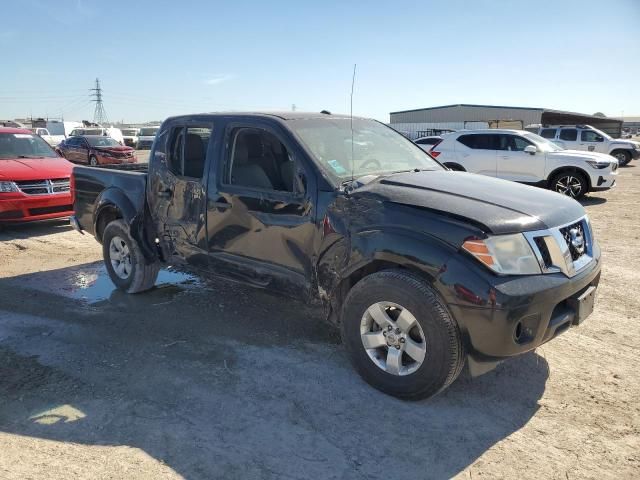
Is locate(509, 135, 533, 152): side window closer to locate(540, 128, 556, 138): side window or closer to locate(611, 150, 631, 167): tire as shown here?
locate(540, 128, 556, 138): side window

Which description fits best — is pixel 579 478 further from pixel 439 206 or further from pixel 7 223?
pixel 7 223

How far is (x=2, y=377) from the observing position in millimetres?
3732

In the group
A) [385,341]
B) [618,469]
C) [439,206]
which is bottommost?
[618,469]

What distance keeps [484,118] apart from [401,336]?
180ft

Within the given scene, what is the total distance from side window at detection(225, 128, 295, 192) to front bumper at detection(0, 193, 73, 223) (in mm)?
5703

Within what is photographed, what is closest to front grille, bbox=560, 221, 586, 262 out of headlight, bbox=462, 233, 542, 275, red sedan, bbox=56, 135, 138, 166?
headlight, bbox=462, 233, 542, 275

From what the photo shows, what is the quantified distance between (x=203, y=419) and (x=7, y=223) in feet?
23.0

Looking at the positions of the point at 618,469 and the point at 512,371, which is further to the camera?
the point at 512,371

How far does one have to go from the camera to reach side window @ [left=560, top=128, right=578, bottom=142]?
21.4 meters

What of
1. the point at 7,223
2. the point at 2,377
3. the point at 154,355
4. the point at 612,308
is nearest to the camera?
the point at 2,377

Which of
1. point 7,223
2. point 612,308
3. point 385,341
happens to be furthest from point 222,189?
point 7,223

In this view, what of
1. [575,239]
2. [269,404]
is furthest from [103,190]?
[575,239]

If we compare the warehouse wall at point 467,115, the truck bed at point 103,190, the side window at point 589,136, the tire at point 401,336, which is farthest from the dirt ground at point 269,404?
the warehouse wall at point 467,115

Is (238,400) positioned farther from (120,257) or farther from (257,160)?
(120,257)
